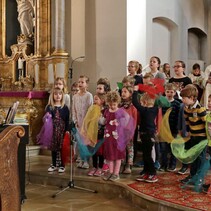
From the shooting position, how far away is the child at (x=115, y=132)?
4.98 meters

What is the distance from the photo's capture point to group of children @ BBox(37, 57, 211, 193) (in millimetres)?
4562

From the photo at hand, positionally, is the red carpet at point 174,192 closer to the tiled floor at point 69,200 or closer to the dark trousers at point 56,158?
the tiled floor at point 69,200

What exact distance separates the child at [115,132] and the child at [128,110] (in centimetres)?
20

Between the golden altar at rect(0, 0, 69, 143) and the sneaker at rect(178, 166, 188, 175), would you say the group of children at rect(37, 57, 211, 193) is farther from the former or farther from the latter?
the golden altar at rect(0, 0, 69, 143)

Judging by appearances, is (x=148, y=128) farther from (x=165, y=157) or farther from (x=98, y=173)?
(x=98, y=173)

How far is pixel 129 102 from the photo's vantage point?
529 cm

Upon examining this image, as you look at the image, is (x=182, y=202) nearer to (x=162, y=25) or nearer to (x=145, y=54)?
(x=145, y=54)

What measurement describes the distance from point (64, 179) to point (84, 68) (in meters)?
2.91

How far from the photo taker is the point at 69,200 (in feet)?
15.9

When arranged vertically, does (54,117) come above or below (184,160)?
above

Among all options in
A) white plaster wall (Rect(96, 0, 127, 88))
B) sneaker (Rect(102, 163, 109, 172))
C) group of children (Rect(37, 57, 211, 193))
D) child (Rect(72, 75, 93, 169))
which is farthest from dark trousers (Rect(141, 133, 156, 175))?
white plaster wall (Rect(96, 0, 127, 88))

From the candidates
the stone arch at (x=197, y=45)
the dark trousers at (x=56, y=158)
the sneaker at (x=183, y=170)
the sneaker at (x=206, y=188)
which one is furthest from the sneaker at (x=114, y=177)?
the stone arch at (x=197, y=45)

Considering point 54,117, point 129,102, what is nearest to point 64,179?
point 54,117

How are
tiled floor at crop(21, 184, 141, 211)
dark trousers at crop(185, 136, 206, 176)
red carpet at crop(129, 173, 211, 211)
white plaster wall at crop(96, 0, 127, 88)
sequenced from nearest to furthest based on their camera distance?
red carpet at crop(129, 173, 211, 211) → dark trousers at crop(185, 136, 206, 176) → tiled floor at crop(21, 184, 141, 211) → white plaster wall at crop(96, 0, 127, 88)
